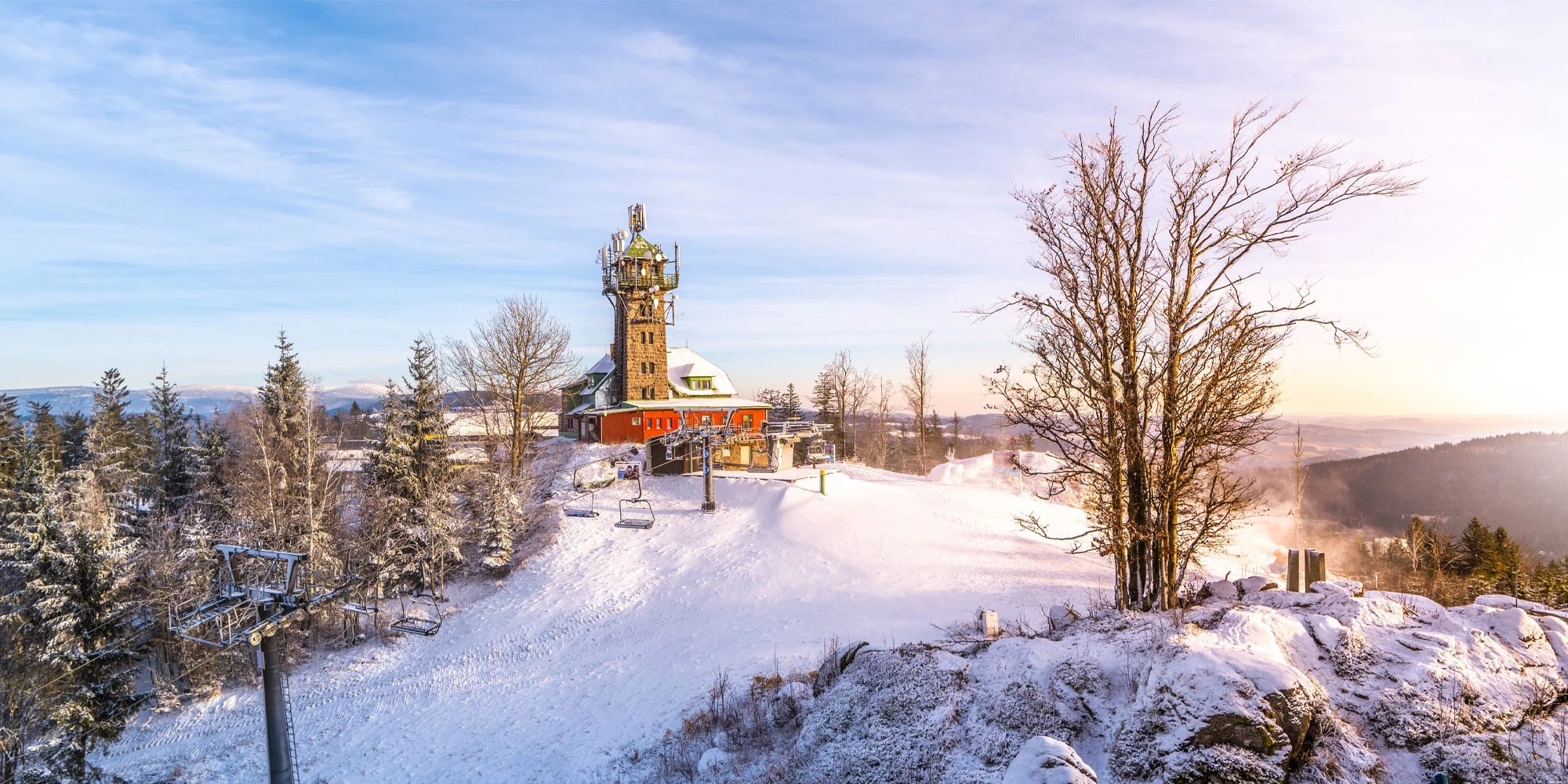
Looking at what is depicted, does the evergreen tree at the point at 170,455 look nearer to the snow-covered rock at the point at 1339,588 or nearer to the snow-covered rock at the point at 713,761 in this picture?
the snow-covered rock at the point at 713,761

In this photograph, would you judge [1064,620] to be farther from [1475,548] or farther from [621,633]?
[1475,548]

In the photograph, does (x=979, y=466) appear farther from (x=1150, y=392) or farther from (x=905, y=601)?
(x=1150, y=392)

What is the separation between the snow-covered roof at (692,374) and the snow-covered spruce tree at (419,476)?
20.0m

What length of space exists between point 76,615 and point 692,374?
32.6 metres

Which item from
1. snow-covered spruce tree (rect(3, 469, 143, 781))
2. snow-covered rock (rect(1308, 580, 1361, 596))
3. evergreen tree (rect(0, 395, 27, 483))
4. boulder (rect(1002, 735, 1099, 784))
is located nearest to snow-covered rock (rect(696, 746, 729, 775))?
boulder (rect(1002, 735, 1099, 784))

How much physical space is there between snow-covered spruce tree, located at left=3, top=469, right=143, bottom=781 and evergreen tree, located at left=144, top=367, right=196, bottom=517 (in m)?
14.3

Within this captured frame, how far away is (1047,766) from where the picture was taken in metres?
4.86

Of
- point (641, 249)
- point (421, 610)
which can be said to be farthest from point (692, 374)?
point (421, 610)

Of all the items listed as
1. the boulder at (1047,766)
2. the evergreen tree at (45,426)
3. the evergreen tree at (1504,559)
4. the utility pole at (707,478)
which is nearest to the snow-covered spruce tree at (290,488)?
the utility pole at (707,478)

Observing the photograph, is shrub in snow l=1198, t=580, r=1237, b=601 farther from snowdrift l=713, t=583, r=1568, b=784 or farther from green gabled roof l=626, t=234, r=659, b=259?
green gabled roof l=626, t=234, r=659, b=259

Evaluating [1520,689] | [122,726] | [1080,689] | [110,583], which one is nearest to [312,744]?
[122,726]

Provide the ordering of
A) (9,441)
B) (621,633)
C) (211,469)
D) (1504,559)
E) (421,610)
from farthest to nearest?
(9,441) → (211,469) → (421,610) → (1504,559) → (621,633)

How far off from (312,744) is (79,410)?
50.3m

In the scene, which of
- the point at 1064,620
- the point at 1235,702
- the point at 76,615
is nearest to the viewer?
the point at 1235,702
